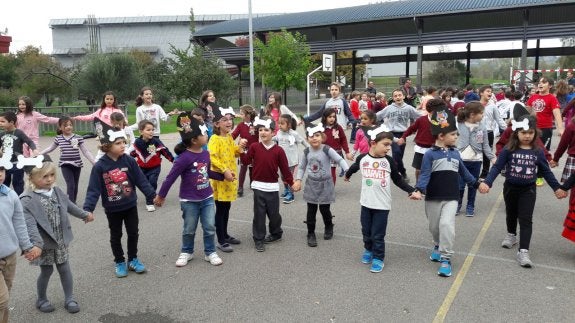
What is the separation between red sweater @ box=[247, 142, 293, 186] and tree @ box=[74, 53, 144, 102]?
82.2ft

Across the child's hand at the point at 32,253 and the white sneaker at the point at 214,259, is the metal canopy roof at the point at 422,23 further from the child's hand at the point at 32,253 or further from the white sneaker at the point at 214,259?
the child's hand at the point at 32,253

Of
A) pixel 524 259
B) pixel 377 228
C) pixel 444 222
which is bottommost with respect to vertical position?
pixel 524 259

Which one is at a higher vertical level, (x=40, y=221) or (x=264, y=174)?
(x=264, y=174)

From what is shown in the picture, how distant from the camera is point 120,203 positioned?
183 inches

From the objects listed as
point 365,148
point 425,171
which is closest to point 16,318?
point 425,171

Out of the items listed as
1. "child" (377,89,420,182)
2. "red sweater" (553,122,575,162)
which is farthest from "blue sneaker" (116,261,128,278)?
"red sweater" (553,122,575,162)

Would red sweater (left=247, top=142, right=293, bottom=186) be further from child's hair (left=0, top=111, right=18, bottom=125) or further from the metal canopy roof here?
the metal canopy roof

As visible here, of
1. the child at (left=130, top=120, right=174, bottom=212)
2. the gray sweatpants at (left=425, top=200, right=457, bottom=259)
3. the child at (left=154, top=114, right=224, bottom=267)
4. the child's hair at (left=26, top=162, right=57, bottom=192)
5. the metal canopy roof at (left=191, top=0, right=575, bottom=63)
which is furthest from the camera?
the metal canopy roof at (left=191, top=0, right=575, bottom=63)

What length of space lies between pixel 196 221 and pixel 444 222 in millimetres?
2598

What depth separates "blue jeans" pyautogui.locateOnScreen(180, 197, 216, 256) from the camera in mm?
5023

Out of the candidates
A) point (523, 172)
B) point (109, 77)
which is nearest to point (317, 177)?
point (523, 172)

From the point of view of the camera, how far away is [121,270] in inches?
189

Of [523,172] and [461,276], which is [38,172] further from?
[523,172]

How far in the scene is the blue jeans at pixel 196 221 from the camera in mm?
5023
